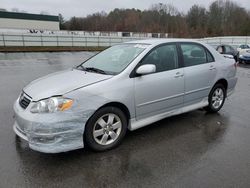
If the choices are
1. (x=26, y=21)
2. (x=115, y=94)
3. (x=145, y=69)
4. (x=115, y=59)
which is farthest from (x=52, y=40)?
(x=26, y=21)

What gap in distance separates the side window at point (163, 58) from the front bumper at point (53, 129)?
1.45 meters

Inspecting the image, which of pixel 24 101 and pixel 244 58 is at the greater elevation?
pixel 244 58

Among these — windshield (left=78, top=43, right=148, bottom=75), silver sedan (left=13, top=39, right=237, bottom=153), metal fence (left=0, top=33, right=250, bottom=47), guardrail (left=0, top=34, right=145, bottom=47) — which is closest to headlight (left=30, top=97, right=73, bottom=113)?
silver sedan (left=13, top=39, right=237, bottom=153)

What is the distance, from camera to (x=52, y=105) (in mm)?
2787

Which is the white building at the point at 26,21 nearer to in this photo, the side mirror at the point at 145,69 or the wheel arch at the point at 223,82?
the wheel arch at the point at 223,82

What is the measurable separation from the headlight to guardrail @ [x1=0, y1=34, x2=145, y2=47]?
21.6 metres

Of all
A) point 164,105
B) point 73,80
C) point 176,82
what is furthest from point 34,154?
point 176,82

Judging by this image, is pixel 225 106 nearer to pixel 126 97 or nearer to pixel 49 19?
pixel 126 97

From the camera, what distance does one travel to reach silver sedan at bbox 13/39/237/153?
9.21ft

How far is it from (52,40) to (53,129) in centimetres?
2515

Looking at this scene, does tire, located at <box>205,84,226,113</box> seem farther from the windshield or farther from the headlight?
the headlight

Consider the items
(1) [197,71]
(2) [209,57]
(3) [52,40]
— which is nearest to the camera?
(1) [197,71]

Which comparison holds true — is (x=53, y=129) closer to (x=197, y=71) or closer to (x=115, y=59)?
(x=115, y=59)

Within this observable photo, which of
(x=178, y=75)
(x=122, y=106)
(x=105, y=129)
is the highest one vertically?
(x=178, y=75)
